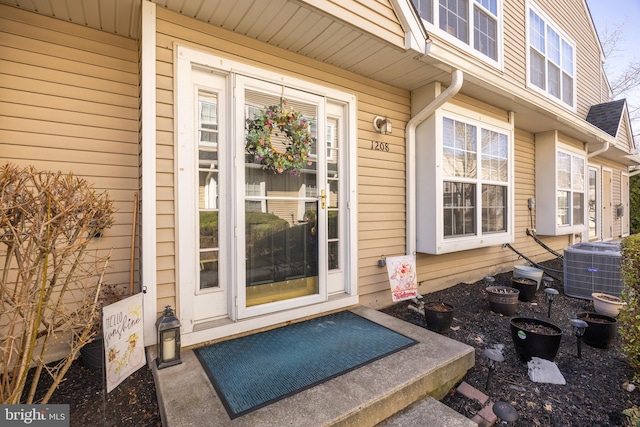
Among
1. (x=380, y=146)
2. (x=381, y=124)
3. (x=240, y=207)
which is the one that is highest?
(x=381, y=124)

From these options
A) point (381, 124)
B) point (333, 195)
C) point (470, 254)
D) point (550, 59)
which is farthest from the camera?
point (550, 59)

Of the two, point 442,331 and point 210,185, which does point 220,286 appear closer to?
point 210,185

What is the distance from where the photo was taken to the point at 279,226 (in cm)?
279

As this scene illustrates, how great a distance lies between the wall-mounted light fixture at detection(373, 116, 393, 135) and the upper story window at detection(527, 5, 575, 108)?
11.1 feet

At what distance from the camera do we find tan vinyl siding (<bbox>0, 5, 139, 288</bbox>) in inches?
83.2

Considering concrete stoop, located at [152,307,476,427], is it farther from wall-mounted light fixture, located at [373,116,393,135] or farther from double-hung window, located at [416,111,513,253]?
wall-mounted light fixture, located at [373,116,393,135]

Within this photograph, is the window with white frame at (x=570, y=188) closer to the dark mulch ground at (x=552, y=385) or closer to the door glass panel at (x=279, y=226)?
the dark mulch ground at (x=552, y=385)

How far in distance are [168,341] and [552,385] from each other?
2815mm

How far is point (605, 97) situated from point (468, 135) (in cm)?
760

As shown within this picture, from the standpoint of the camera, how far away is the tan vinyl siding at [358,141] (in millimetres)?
2254

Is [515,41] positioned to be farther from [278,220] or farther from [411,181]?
[278,220]

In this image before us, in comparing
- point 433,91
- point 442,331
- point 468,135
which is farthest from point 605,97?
point 442,331

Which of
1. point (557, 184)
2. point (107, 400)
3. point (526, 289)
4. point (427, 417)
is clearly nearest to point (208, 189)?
point (107, 400)

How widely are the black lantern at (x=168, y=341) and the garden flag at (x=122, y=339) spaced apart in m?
0.26
